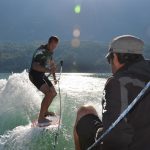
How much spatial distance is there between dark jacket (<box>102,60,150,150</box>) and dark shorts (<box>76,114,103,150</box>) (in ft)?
2.22

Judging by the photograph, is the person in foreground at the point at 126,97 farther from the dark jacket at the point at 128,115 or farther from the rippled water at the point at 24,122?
the rippled water at the point at 24,122

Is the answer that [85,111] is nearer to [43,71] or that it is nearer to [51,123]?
[51,123]

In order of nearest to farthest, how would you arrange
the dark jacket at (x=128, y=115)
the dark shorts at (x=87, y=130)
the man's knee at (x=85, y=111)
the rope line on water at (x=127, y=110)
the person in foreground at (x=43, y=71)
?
the rope line on water at (x=127, y=110), the dark jacket at (x=128, y=115), the dark shorts at (x=87, y=130), the man's knee at (x=85, y=111), the person in foreground at (x=43, y=71)

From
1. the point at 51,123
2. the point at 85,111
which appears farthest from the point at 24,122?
the point at 85,111

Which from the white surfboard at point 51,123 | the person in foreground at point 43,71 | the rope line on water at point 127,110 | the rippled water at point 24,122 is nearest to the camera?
the rope line on water at point 127,110

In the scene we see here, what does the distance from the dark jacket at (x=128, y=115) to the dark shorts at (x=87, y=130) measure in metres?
0.68

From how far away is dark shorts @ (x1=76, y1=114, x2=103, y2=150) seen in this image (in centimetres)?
442

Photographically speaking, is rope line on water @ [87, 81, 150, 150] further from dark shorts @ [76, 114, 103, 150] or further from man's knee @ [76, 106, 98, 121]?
man's knee @ [76, 106, 98, 121]

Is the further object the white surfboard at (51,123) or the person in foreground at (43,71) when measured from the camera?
the person in foreground at (43,71)

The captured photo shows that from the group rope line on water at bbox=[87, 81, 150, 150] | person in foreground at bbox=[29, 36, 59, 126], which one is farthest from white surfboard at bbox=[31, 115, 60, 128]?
rope line on water at bbox=[87, 81, 150, 150]

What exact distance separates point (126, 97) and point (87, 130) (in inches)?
36.3

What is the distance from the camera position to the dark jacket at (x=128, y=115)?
3.64 meters

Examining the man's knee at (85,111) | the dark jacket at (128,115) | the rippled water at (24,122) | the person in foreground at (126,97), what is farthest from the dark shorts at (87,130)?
the rippled water at (24,122)

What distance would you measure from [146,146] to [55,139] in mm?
5450
